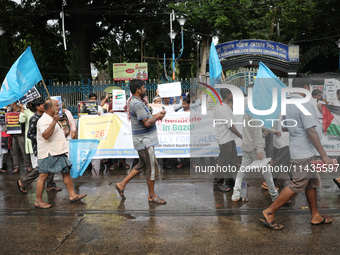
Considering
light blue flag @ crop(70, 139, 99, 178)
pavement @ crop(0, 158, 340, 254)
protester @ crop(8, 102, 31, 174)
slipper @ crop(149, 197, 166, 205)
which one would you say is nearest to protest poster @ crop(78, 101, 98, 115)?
protester @ crop(8, 102, 31, 174)

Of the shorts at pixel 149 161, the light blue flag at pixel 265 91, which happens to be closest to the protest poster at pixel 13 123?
the shorts at pixel 149 161

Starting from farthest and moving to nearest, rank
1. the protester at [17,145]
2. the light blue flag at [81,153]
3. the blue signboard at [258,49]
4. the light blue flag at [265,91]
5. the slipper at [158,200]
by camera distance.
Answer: the blue signboard at [258,49], the protester at [17,145], the light blue flag at [81,153], the slipper at [158,200], the light blue flag at [265,91]

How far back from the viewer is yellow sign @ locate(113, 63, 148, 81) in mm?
22438

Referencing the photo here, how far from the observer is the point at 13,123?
332 inches

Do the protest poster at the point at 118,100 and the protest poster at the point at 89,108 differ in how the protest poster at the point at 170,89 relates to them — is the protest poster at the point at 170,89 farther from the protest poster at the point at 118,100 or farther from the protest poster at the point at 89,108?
the protest poster at the point at 89,108

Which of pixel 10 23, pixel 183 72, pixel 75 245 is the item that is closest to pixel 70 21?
pixel 10 23

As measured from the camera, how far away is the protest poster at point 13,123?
8.44 m

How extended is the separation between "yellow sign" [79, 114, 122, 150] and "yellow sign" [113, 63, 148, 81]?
14.2m

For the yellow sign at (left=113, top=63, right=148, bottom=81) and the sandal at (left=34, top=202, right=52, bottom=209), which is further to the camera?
the yellow sign at (left=113, top=63, right=148, bottom=81)

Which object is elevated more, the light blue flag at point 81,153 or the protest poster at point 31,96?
the protest poster at point 31,96

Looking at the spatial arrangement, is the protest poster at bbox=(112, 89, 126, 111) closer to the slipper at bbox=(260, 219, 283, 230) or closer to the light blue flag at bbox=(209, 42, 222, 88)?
the light blue flag at bbox=(209, 42, 222, 88)

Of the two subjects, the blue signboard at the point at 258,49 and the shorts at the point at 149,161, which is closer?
the shorts at the point at 149,161

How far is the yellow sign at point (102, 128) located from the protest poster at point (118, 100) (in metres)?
0.40

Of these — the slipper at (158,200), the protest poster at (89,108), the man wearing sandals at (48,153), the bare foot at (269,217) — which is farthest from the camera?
the protest poster at (89,108)
